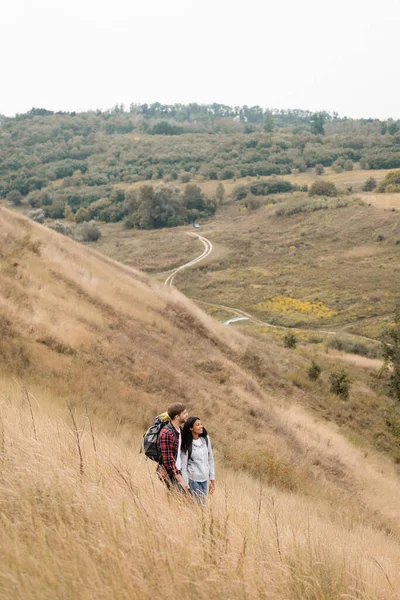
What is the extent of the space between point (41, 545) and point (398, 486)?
11.8 meters

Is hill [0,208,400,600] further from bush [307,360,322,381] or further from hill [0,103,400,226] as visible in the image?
hill [0,103,400,226]

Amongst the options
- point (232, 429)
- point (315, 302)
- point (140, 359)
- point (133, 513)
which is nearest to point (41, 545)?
point (133, 513)

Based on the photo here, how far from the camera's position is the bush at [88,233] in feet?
292

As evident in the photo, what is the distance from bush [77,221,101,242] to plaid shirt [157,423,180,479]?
284ft

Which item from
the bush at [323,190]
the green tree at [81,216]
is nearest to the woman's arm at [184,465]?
the bush at [323,190]

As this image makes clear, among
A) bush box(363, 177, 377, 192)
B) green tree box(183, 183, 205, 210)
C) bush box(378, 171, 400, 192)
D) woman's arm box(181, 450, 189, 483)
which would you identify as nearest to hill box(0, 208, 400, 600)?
woman's arm box(181, 450, 189, 483)

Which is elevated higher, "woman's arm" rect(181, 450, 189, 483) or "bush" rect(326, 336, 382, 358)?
"woman's arm" rect(181, 450, 189, 483)

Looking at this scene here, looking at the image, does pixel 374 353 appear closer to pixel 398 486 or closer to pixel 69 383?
pixel 398 486

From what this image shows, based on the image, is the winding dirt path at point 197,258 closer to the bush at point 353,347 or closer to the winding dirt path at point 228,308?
the winding dirt path at point 228,308

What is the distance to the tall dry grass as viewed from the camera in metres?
2.90

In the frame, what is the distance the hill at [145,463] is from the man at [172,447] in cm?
38

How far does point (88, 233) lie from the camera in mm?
89562

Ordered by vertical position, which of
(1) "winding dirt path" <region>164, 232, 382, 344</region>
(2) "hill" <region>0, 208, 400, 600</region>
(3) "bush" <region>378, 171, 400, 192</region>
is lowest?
(1) "winding dirt path" <region>164, 232, 382, 344</region>

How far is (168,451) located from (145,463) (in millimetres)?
493
